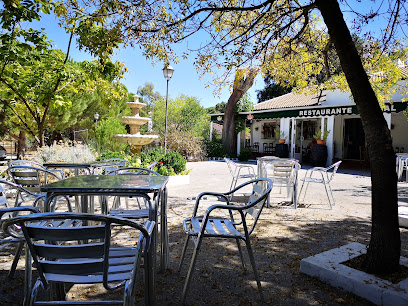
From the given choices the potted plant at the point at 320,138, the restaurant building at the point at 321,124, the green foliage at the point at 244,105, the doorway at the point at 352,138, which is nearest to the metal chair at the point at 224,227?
the restaurant building at the point at 321,124

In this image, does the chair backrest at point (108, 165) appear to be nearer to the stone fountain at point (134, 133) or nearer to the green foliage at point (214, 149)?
the stone fountain at point (134, 133)

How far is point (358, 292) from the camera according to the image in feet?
8.29

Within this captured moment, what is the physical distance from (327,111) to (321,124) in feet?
2.63

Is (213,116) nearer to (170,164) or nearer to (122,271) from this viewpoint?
(170,164)

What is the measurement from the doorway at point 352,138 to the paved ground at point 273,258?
41.3 ft

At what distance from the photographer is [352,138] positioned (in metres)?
18.5

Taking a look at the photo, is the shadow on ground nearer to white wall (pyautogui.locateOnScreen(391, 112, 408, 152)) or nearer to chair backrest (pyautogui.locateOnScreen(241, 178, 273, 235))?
chair backrest (pyautogui.locateOnScreen(241, 178, 273, 235))

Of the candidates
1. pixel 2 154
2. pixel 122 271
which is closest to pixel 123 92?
pixel 122 271

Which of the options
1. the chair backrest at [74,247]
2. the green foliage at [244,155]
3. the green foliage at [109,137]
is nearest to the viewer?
the chair backrest at [74,247]

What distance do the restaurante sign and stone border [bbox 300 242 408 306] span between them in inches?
511

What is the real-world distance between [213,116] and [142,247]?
2098cm

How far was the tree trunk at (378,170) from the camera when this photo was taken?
260 cm

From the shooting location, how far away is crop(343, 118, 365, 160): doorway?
60.1 ft

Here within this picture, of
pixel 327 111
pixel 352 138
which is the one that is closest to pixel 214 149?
pixel 327 111
